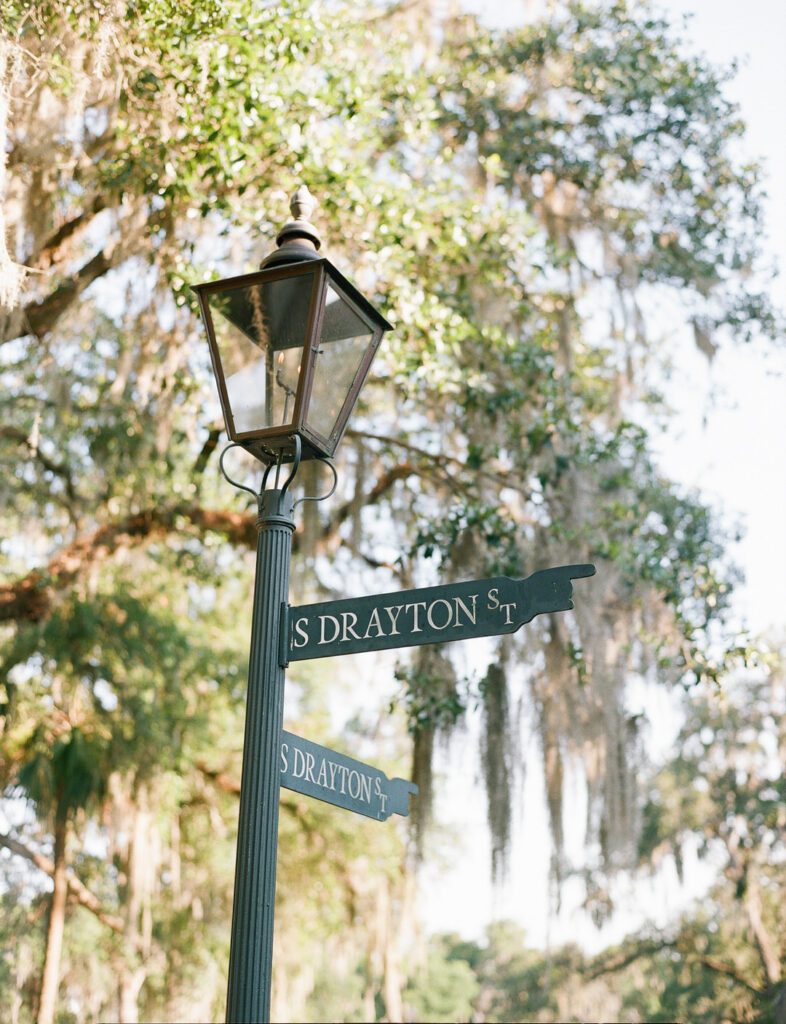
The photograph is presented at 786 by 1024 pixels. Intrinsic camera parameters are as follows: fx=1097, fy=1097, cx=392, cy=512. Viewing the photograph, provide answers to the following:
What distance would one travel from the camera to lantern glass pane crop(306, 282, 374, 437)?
2545 mm

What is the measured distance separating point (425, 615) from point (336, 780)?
17.5 inches

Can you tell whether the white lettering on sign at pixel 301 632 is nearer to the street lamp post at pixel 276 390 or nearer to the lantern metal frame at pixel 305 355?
the street lamp post at pixel 276 390

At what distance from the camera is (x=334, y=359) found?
2592mm

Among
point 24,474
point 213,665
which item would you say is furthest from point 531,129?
point 213,665

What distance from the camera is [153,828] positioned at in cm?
Answer: 998

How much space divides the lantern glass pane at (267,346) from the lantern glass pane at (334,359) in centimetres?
5

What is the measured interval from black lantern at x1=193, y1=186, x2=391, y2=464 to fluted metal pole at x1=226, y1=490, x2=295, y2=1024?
18cm

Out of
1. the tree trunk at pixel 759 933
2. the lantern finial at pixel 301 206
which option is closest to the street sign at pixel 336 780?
the lantern finial at pixel 301 206

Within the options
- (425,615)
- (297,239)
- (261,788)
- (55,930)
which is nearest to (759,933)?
(55,930)

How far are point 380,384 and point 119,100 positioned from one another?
95.4 inches

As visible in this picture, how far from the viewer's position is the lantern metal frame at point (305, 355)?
2486 millimetres

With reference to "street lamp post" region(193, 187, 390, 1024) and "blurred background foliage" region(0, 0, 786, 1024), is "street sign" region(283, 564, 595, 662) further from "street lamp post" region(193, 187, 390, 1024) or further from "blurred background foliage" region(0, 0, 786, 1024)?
"blurred background foliage" region(0, 0, 786, 1024)

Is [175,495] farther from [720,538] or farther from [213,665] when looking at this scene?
[720,538]

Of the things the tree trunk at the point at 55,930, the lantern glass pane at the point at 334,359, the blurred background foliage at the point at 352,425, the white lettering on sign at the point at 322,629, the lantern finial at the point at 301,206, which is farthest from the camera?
the tree trunk at the point at 55,930
